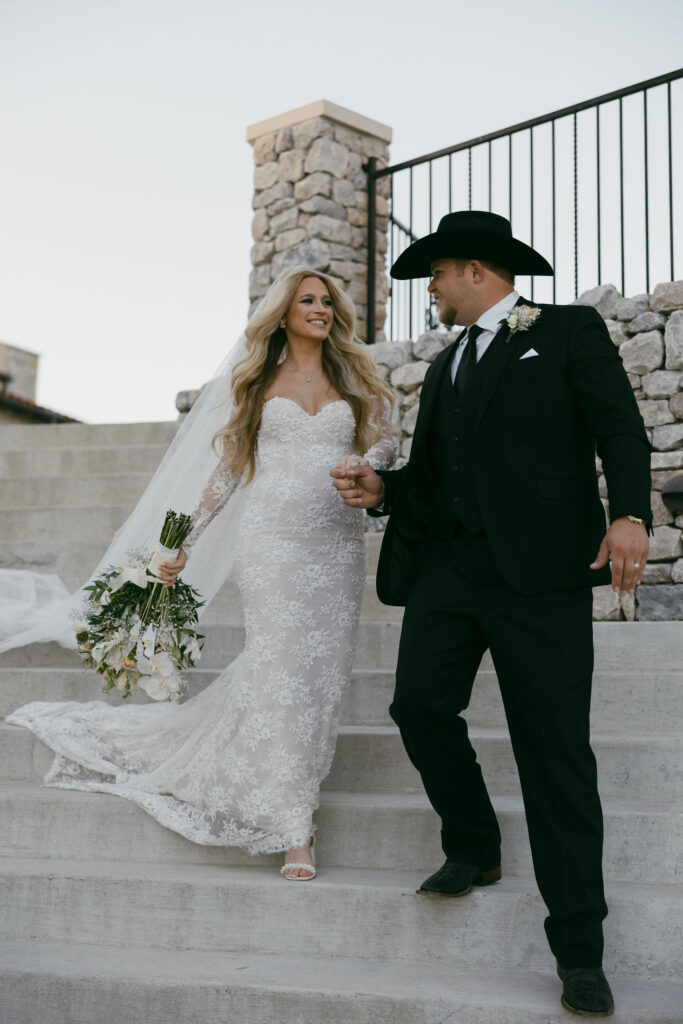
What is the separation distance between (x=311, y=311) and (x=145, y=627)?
124cm

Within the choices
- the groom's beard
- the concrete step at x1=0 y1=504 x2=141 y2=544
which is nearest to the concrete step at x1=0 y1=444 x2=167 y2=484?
the concrete step at x1=0 y1=504 x2=141 y2=544

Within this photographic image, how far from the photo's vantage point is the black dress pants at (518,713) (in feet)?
8.09

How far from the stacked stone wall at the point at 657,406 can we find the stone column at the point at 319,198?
245 cm

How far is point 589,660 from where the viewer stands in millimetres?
2588

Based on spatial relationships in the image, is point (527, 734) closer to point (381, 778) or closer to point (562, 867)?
point (562, 867)

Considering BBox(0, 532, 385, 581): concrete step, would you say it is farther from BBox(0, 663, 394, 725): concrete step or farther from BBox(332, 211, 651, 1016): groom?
BBox(332, 211, 651, 1016): groom

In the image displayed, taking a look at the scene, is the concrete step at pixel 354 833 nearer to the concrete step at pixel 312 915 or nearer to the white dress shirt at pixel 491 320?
the concrete step at pixel 312 915

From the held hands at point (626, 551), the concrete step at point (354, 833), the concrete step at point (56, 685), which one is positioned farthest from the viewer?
the concrete step at point (56, 685)

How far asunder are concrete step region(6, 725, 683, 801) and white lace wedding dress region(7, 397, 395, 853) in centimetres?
16

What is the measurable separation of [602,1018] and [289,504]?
177 cm

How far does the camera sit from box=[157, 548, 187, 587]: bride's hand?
347 centimetres

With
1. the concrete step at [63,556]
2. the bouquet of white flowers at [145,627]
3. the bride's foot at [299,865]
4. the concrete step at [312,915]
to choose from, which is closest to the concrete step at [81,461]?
the concrete step at [63,556]

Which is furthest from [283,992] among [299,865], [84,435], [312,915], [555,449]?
[84,435]

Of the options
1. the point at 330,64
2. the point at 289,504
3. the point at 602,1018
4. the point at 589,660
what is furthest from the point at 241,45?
the point at 602,1018
